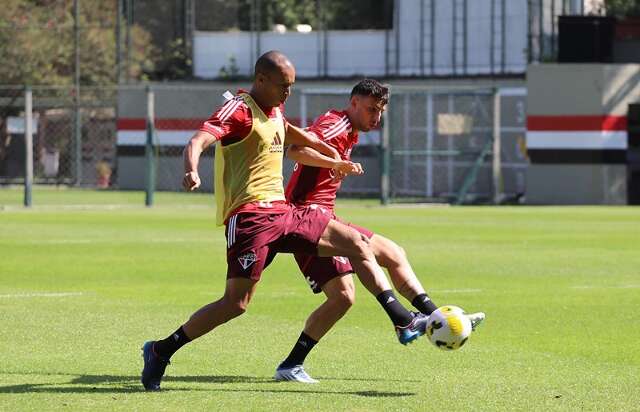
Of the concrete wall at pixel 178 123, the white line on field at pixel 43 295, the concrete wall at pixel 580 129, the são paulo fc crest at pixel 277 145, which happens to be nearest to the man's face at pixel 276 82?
the são paulo fc crest at pixel 277 145

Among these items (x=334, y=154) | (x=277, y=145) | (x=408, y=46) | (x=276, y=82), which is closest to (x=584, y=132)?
(x=408, y=46)

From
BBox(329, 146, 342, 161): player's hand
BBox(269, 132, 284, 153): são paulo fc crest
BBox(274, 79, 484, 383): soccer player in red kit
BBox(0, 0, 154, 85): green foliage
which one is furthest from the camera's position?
BBox(0, 0, 154, 85): green foliage

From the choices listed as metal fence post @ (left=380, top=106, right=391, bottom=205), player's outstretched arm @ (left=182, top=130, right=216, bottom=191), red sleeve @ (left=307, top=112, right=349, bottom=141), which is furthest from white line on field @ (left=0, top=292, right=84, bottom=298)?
metal fence post @ (left=380, top=106, right=391, bottom=205)

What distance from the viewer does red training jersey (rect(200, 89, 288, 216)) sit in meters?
8.34

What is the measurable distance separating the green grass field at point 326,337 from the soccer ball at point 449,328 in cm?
29

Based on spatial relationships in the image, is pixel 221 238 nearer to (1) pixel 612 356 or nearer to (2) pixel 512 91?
(1) pixel 612 356

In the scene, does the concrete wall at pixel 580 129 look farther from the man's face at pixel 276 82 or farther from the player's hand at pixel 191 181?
the player's hand at pixel 191 181

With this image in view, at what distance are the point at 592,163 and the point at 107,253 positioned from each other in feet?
58.7

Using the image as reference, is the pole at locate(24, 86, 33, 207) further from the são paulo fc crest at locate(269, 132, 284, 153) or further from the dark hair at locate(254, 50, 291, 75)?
the dark hair at locate(254, 50, 291, 75)

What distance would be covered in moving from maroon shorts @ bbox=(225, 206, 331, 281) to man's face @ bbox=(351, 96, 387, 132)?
1.13 metres

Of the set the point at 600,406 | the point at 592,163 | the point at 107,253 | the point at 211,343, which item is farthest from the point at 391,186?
the point at 600,406

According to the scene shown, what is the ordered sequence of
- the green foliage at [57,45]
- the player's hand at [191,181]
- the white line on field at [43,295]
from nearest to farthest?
the player's hand at [191,181], the white line on field at [43,295], the green foliage at [57,45]

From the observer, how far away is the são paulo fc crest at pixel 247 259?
8.46 metres

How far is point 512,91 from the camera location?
38.2 m
